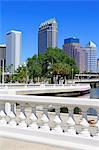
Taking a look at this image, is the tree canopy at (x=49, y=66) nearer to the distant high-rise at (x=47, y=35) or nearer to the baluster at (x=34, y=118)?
the distant high-rise at (x=47, y=35)

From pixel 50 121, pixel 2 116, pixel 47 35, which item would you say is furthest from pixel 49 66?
pixel 50 121

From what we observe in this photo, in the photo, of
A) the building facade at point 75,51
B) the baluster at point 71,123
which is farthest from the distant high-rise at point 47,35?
the baluster at point 71,123

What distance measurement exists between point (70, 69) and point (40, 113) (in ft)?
289

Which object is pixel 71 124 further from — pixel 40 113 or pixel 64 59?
pixel 64 59

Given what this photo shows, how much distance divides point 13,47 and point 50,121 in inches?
4150

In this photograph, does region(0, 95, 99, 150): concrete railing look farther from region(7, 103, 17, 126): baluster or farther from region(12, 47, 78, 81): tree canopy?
region(12, 47, 78, 81): tree canopy

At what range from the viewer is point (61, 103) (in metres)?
4.47

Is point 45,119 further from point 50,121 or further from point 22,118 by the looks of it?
point 22,118

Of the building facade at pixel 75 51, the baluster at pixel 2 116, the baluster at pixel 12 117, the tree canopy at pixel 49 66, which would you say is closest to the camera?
the baluster at pixel 12 117

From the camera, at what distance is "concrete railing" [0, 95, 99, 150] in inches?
167

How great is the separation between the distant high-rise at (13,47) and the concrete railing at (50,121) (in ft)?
325

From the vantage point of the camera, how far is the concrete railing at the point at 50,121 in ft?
13.9

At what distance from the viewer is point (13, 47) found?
108688mm

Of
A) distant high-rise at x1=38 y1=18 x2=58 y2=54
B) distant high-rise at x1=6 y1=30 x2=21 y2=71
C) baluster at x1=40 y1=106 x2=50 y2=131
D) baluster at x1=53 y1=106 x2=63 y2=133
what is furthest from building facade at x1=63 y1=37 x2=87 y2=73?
baluster at x1=53 y1=106 x2=63 y2=133
